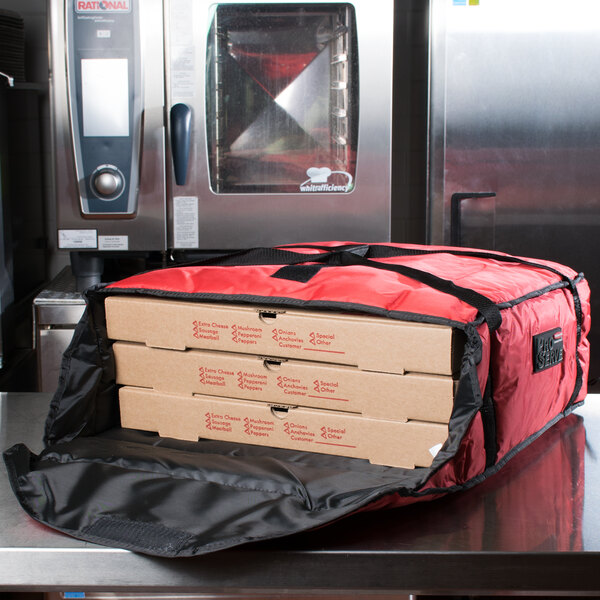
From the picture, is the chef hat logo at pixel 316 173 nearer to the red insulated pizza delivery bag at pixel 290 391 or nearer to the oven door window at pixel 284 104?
the oven door window at pixel 284 104

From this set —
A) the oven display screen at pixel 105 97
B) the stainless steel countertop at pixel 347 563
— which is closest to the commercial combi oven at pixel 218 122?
the oven display screen at pixel 105 97

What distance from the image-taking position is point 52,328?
218 centimetres

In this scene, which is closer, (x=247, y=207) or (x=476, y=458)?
(x=476, y=458)

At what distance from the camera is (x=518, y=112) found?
2.32 m

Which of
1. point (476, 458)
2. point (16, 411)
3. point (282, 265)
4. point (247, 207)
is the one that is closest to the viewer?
point (476, 458)

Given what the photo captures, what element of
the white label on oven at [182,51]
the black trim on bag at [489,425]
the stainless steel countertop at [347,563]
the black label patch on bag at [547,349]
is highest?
the white label on oven at [182,51]

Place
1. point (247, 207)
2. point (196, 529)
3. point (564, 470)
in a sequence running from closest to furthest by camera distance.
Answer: point (196, 529)
point (564, 470)
point (247, 207)

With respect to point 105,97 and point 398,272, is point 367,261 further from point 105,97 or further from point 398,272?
point 105,97

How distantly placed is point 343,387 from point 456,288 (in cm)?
20

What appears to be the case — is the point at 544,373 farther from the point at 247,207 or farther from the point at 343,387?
the point at 247,207

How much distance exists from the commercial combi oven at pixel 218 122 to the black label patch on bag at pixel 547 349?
3.76 feet

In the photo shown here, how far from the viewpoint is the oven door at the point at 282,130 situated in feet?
7.14

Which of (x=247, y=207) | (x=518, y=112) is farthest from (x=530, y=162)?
(x=247, y=207)

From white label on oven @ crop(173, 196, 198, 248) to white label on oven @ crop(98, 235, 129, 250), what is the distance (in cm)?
14
